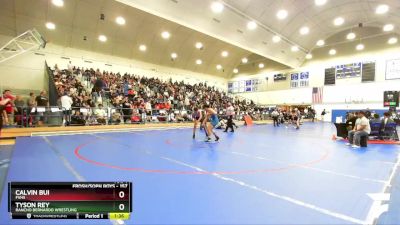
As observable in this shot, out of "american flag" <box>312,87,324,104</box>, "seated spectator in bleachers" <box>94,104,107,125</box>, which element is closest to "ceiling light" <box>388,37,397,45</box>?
"american flag" <box>312,87,324,104</box>

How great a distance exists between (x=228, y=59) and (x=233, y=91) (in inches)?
265

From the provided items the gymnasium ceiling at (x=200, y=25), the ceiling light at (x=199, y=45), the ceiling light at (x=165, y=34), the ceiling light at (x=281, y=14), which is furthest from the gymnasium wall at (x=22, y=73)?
the ceiling light at (x=281, y=14)

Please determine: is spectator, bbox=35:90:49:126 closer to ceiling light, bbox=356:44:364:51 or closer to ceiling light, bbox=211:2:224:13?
ceiling light, bbox=211:2:224:13

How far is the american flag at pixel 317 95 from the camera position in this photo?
1171 inches

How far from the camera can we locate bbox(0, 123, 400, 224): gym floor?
2.71 meters

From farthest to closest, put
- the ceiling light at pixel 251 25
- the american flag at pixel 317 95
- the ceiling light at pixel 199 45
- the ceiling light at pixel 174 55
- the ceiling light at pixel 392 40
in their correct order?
the american flag at pixel 317 95
the ceiling light at pixel 174 55
the ceiling light at pixel 199 45
the ceiling light at pixel 392 40
the ceiling light at pixel 251 25

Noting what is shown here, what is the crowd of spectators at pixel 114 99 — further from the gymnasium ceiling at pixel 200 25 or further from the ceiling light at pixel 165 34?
the ceiling light at pixel 165 34

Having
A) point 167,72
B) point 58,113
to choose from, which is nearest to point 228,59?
point 167,72

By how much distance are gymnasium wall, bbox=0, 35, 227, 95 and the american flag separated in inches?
732

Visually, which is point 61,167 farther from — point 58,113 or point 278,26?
point 278,26

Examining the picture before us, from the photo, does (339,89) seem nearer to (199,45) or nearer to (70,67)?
(199,45)

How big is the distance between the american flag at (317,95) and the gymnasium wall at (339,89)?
1.26ft

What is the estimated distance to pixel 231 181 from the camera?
13.1ft

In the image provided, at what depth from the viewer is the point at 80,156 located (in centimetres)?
588
